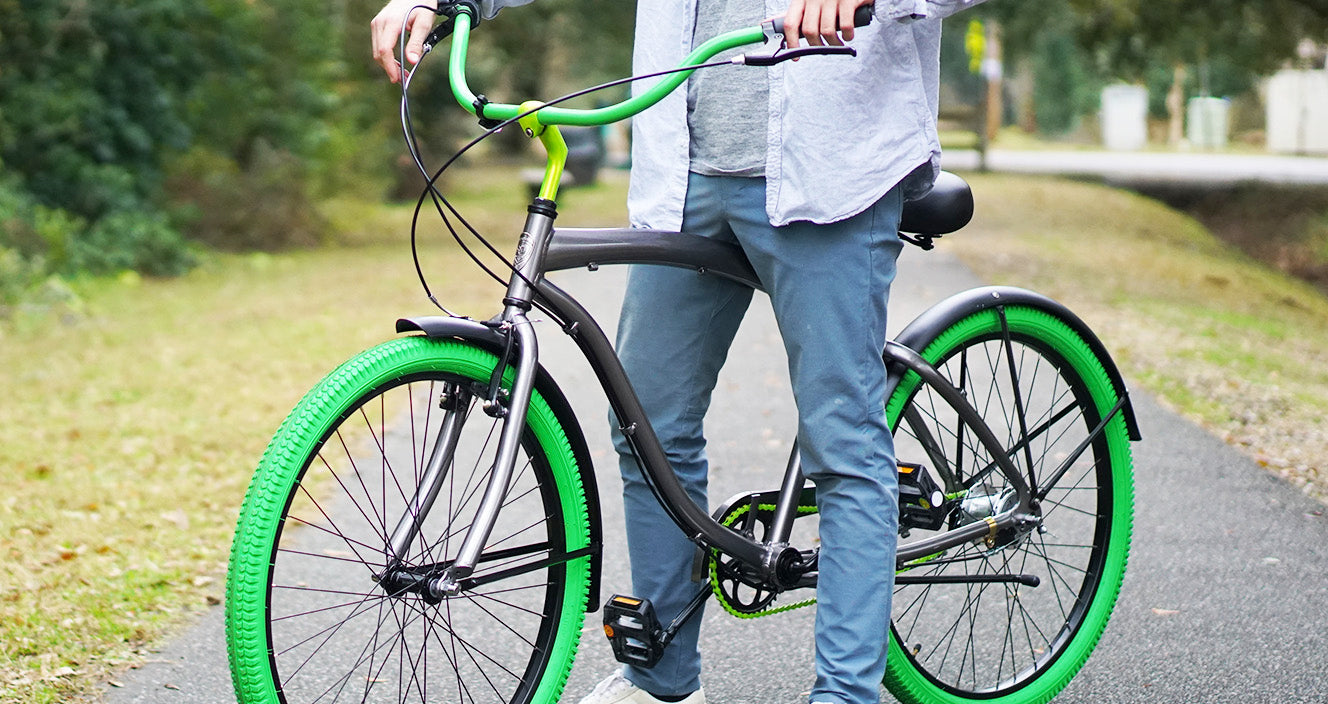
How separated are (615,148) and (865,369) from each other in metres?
35.6

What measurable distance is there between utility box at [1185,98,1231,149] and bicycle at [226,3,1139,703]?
44060mm

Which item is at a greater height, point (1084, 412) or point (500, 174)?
point (1084, 412)

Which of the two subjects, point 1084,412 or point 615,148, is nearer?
point 1084,412

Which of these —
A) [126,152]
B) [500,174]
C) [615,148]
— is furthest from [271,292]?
[615,148]

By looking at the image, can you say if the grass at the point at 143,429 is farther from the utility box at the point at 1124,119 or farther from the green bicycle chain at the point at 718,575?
the utility box at the point at 1124,119

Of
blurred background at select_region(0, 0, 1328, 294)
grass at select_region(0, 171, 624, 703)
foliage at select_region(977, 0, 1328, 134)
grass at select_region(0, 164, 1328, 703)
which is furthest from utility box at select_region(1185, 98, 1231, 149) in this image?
grass at select_region(0, 171, 624, 703)

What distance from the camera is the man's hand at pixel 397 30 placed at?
2.43 metres

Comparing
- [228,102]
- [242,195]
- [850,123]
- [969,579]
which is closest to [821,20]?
[850,123]

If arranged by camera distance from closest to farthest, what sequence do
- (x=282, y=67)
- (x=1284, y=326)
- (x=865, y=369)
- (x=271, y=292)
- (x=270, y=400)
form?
(x=865, y=369), (x=270, y=400), (x=1284, y=326), (x=271, y=292), (x=282, y=67)

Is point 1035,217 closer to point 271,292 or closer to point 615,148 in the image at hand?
point 271,292

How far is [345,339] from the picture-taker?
883 cm

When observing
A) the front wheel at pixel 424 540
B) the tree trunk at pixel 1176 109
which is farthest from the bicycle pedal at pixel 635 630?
the tree trunk at pixel 1176 109

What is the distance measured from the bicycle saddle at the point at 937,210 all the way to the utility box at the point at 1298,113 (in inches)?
1402

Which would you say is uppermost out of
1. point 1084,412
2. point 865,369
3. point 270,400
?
point 865,369
